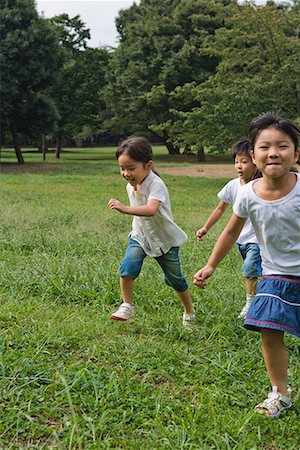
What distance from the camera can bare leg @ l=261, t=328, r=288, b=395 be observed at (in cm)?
270

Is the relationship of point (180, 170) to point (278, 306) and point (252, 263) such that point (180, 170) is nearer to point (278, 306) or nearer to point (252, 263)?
point (252, 263)

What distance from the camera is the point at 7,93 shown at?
23.0 m

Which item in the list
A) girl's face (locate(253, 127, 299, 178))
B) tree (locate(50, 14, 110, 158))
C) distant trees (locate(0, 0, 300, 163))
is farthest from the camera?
tree (locate(50, 14, 110, 158))

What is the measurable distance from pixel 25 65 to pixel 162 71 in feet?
30.8

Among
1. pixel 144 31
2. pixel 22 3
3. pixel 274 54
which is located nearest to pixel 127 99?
pixel 144 31

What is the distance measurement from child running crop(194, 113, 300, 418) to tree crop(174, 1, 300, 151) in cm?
1288

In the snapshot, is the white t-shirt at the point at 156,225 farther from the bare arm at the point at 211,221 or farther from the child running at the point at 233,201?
the child running at the point at 233,201

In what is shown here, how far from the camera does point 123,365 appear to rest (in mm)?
3045

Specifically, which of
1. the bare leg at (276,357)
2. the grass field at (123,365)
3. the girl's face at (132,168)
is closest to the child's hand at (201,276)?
the bare leg at (276,357)

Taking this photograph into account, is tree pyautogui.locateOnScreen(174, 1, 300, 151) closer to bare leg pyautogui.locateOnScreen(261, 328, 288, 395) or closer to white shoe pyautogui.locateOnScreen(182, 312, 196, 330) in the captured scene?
white shoe pyautogui.locateOnScreen(182, 312, 196, 330)

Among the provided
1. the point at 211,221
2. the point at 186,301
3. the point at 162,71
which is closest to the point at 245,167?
the point at 211,221

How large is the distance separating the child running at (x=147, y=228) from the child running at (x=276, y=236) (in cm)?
103

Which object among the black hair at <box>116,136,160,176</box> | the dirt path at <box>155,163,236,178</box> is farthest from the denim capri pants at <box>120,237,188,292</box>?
the dirt path at <box>155,163,236,178</box>

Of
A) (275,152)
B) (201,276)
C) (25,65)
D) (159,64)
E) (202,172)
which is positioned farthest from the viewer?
(159,64)
